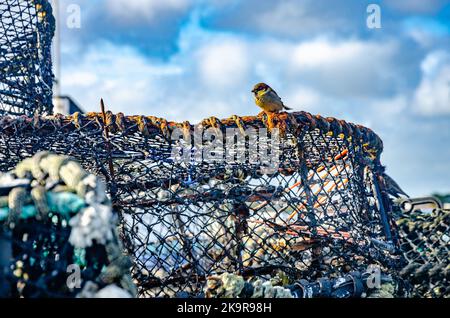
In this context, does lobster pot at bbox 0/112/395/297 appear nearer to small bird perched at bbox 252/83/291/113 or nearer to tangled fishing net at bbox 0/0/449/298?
tangled fishing net at bbox 0/0/449/298

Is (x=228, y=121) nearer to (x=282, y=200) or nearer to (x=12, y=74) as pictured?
(x=282, y=200)

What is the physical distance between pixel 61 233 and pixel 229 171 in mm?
1748

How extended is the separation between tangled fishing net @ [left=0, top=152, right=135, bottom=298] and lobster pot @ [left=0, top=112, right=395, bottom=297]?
1.16 m

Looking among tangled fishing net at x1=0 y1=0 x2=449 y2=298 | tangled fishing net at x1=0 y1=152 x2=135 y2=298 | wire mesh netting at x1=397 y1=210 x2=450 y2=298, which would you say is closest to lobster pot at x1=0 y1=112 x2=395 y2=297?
tangled fishing net at x1=0 y1=0 x2=449 y2=298

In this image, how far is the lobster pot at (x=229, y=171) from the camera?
2848mm

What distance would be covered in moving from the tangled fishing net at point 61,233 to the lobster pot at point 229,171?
3.82 ft

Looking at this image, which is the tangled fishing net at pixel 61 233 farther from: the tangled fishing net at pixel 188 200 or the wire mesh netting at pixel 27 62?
the wire mesh netting at pixel 27 62

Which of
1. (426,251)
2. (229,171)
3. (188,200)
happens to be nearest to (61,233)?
(188,200)

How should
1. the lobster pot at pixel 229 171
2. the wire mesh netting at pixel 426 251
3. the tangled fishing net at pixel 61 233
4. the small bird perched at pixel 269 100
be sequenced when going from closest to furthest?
1. the tangled fishing net at pixel 61 233
2. the lobster pot at pixel 229 171
3. the small bird perched at pixel 269 100
4. the wire mesh netting at pixel 426 251

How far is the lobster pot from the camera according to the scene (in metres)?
2.85

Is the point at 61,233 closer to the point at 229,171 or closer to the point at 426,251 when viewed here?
the point at 229,171

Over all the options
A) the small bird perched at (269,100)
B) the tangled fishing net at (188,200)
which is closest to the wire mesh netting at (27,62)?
the tangled fishing net at (188,200)
